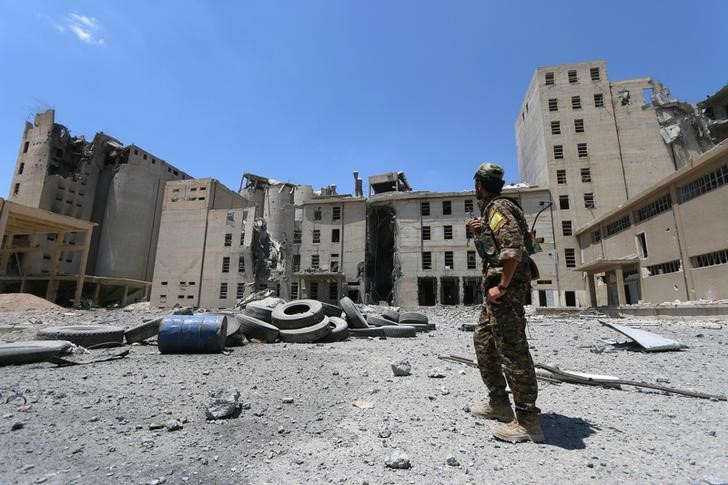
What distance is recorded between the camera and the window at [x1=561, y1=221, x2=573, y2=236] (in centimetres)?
3575

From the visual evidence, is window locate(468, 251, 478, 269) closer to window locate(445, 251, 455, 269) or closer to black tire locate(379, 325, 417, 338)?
window locate(445, 251, 455, 269)

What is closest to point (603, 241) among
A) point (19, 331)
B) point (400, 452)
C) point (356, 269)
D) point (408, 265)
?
point (408, 265)

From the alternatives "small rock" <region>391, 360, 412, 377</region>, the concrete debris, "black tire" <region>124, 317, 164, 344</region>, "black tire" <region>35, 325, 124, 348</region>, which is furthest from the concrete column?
"black tire" <region>35, 325, 124, 348</region>

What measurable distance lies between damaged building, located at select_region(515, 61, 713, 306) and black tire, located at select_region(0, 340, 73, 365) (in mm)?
35708

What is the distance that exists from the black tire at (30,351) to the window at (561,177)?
41375mm

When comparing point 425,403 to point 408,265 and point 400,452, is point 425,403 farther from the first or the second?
point 408,265

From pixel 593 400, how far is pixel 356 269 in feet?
111

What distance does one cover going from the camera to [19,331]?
1220 cm

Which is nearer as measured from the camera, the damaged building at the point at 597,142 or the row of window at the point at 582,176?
the damaged building at the point at 597,142

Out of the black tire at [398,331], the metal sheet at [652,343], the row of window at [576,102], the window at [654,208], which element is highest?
the row of window at [576,102]

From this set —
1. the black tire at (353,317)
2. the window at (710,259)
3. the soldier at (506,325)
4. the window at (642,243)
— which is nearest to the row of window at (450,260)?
the window at (642,243)

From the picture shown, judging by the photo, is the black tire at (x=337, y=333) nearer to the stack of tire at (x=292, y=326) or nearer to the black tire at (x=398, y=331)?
the stack of tire at (x=292, y=326)

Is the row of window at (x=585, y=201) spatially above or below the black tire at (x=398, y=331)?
above

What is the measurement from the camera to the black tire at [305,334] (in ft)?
31.8
